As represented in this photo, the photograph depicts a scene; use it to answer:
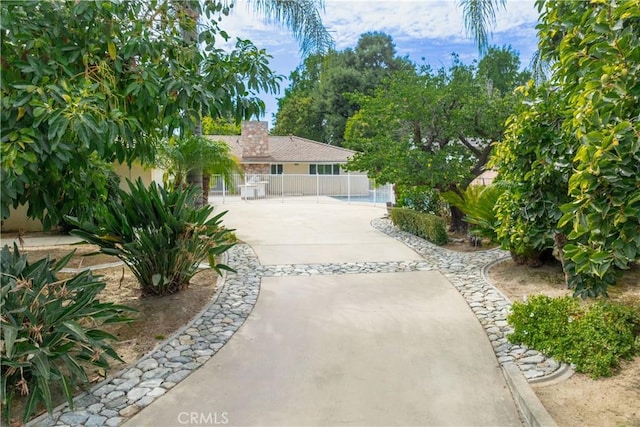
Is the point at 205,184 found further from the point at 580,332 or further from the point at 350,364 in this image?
the point at 580,332

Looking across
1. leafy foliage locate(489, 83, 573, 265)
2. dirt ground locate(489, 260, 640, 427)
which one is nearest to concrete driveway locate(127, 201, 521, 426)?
dirt ground locate(489, 260, 640, 427)

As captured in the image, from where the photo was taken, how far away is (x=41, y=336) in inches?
138

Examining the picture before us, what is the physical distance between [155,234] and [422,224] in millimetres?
7249

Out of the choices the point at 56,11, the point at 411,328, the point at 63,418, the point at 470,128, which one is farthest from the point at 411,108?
the point at 63,418

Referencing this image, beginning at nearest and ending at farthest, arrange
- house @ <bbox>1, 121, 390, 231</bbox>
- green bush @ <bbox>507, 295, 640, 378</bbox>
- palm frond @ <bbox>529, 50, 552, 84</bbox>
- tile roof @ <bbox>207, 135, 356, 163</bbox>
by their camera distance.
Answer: green bush @ <bbox>507, 295, 640, 378</bbox>
palm frond @ <bbox>529, 50, 552, 84</bbox>
house @ <bbox>1, 121, 390, 231</bbox>
tile roof @ <bbox>207, 135, 356, 163</bbox>

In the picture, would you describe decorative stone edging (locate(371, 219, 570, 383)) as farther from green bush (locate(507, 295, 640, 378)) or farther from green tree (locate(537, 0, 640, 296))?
green tree (locate(537, 0, 640, 296))

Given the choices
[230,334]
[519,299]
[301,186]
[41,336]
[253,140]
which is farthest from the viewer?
[253,140]

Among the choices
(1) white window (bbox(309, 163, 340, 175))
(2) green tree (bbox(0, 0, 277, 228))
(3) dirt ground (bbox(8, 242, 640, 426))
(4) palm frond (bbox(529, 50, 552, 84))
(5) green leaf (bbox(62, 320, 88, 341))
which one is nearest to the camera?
(2) green tree (bbox(0, 0, 277, 228))

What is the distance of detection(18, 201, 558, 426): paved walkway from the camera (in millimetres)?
3469

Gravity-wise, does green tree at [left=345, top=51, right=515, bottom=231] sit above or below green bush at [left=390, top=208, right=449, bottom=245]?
above

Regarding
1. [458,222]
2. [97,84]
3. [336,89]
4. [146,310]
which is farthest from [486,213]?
[336,89]

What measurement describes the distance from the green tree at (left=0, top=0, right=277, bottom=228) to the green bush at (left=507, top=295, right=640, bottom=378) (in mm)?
3709

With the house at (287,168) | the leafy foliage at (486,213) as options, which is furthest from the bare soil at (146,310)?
the house at (287,168)

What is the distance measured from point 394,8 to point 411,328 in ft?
24.1
